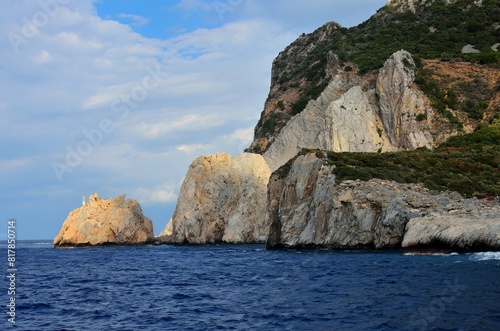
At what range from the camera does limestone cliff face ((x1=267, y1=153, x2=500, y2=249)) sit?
151 feet

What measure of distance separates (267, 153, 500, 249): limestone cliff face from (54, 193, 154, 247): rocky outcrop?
42.6m

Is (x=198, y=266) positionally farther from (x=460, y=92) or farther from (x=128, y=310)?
(x=460, y=92)

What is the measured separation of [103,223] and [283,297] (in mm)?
77972

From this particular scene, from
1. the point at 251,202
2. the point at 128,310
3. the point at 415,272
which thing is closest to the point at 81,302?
the point at 128,310

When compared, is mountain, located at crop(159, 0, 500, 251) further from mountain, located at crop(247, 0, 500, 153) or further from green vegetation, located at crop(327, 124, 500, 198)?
mountain, located at crop(247, 0, 500, 153)

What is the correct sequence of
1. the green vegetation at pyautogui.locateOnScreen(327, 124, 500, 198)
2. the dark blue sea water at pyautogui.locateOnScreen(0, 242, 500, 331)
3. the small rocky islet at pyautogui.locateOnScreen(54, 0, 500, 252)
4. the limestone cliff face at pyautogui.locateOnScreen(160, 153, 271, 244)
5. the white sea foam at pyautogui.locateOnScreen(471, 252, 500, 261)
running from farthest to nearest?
the limestone cliff face at pyautogui.locateOnScreen(160, 153, 271, 244) → the green vegetation at pyautogui.locateOnScreen(327, 124, 500, 198) → the small rocky islet at pyautogui.locateOnScreen(54, 0, 500, 252) → the white sea foam at pyautogui.locateOnScreen(471, 252, 500, 261) → the dark blue sea water at pyautogui.locateOnScreen(0, 242, 500, 331)

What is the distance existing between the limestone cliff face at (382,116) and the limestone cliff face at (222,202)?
1440 cm

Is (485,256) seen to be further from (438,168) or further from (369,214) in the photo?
(438,168)

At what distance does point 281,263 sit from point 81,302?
20462 mm

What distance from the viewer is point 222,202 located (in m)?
98.1

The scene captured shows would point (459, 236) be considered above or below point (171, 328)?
above

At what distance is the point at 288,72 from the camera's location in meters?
141

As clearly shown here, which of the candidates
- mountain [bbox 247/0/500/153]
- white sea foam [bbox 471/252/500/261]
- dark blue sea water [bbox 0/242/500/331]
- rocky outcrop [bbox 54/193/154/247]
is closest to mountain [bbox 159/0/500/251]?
mountain [bbox 247/0/500/153]

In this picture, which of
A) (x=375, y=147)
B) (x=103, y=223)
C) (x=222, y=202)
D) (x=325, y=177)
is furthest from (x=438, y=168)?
(x=103, y=223)
